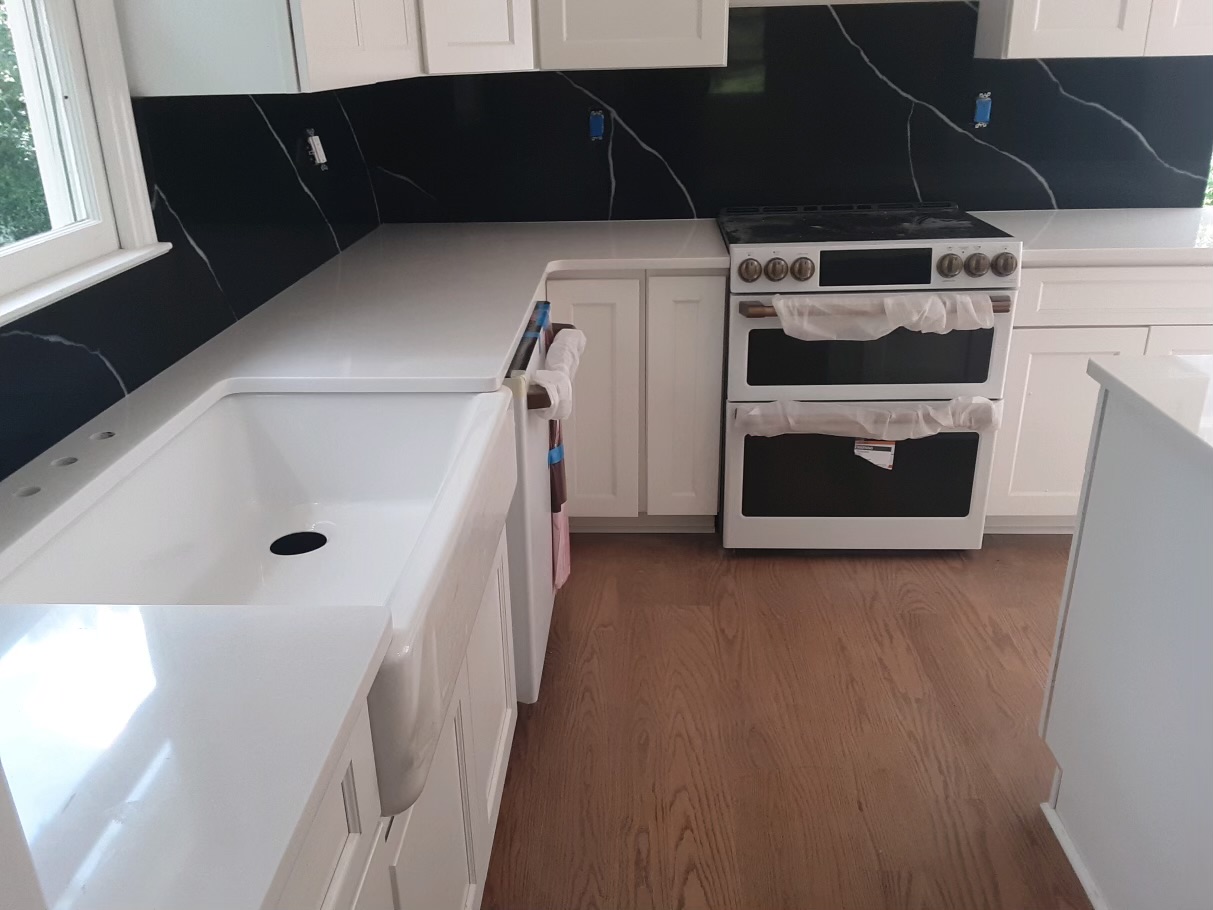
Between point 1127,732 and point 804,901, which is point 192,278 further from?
point 1127,732

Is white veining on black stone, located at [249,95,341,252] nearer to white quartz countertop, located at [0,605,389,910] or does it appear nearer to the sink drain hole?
the sink drain hole

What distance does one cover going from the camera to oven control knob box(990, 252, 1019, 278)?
250 cm

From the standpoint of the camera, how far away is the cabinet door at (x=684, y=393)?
8.74 feet

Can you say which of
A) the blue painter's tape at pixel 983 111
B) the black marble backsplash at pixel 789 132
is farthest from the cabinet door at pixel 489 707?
the blue painter's tape at pixel 983 111

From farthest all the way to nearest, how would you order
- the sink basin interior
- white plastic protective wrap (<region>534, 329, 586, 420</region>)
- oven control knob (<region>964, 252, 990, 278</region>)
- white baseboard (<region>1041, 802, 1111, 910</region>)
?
1. oven control knob (<region>964, 252, 990, 278</region>)
2. white plastic protective wrap (<region>534, 329, 586, 420</region>)
3. white baseboard (<region>1041, 802, 1111, 910</region>)
4. the sink basin interior

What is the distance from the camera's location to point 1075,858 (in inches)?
69.5

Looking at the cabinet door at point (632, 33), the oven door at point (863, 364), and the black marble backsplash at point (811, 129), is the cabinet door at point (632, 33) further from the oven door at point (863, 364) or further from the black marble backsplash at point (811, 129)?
the oven door at point (863, 364)

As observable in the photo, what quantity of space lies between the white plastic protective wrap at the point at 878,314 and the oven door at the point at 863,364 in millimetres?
42

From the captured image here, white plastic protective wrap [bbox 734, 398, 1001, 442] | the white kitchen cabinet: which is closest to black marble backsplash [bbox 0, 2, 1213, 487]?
white plastic protective wrap [bbox 734, 398, 1001, 442]

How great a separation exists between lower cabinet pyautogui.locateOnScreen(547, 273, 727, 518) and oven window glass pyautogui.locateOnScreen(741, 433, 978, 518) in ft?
0.48

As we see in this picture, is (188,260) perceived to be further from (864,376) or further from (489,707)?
(864,376)

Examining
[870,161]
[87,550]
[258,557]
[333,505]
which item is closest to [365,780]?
[87,550]

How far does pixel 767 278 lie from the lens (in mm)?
2549

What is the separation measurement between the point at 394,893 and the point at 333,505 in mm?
732
